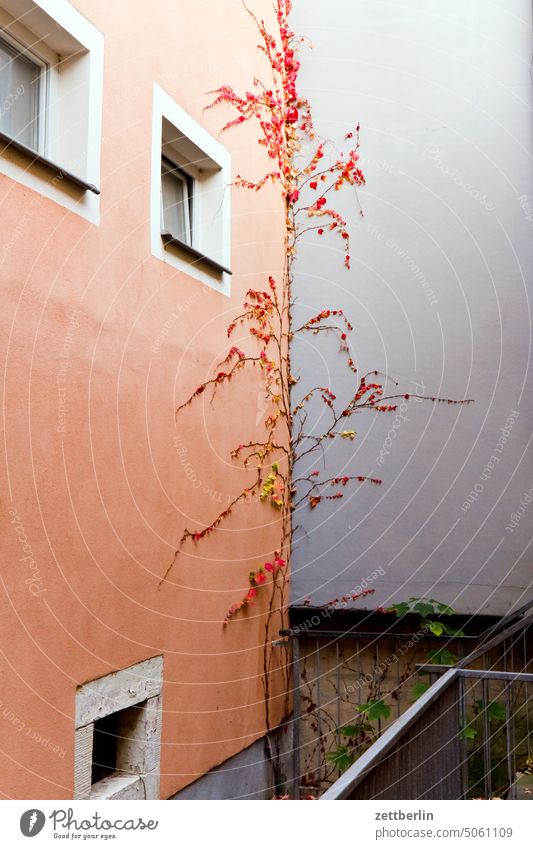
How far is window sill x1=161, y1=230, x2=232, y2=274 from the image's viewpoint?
12.8ft

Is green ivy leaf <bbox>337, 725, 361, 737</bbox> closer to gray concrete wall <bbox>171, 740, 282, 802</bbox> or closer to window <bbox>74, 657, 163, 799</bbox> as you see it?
gray concrete wall <bbox>171, 740, 282, 802</bbox>

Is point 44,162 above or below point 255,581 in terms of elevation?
above

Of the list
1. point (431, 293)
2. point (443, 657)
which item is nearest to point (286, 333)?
point (431, 293)

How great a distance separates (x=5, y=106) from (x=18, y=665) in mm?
2025

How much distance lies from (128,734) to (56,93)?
2.74 metres

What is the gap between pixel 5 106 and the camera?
10.2ft

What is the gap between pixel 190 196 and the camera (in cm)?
459

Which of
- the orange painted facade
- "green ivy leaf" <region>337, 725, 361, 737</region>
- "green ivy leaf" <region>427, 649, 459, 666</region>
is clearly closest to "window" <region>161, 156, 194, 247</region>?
the orange painted facade

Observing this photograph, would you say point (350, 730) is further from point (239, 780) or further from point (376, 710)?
point (239, 780)

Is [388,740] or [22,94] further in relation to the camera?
[22,94]

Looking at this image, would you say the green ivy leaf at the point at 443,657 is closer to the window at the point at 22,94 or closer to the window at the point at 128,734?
the window at the point at 128,734

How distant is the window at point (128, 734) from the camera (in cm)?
343

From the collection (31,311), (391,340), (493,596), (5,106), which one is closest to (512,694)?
(493,596)

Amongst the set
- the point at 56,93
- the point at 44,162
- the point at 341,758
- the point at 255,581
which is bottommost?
the point at 341,758
